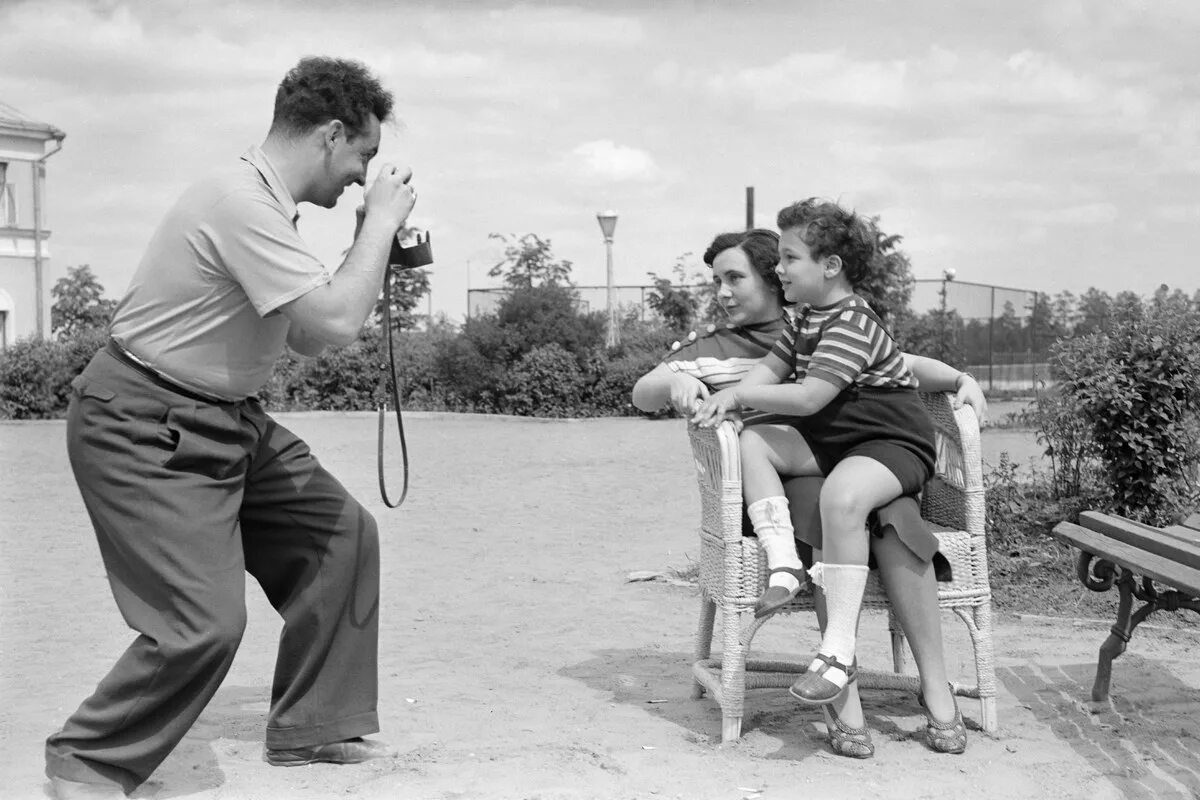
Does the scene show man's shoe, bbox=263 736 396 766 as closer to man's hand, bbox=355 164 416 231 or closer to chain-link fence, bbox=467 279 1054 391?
man's hand, bbox=355 164 416 231

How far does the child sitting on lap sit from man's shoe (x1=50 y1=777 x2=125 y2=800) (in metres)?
1.80

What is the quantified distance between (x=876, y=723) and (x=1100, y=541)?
0.93 meters

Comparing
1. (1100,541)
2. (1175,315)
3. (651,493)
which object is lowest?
(651,493)

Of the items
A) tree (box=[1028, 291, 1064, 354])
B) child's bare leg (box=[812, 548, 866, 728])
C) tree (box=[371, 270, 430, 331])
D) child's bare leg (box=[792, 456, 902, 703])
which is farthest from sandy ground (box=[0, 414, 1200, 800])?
tree (box=[1028, 291, 1064, 354])

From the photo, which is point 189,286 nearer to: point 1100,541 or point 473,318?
point 1100,541

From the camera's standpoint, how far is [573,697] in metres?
4.71

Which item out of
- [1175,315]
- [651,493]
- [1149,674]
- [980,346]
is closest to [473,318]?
[980,346]

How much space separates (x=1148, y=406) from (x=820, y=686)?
416cm

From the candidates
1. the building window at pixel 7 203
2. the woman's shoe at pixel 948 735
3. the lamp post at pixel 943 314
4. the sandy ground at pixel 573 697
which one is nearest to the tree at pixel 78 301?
the building window at pixel 7 203

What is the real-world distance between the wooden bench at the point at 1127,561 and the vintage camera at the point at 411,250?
226cm

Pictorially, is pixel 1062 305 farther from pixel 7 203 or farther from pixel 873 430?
pixel 873 430

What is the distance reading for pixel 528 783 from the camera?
3729 millimetres

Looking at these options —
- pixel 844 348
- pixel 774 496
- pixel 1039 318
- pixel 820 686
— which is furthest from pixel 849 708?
pixel 1039 318

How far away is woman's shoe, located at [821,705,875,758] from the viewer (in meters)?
3.99
